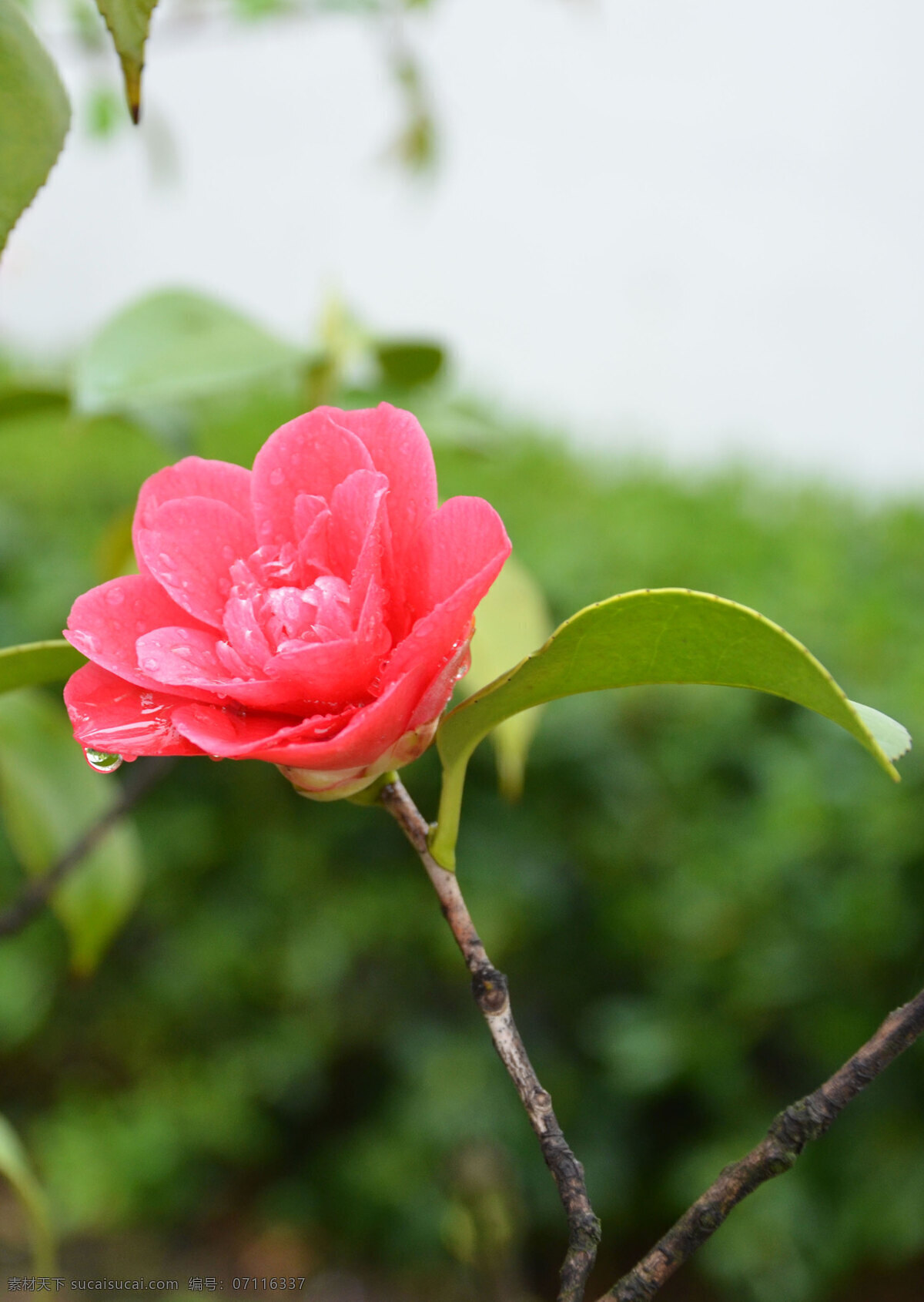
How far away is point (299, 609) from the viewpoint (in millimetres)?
271

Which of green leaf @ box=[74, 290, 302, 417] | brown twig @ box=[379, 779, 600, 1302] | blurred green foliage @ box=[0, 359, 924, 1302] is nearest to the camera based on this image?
brown twig @ box=[379, 779, 600, 1302]

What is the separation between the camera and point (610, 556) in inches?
58.7

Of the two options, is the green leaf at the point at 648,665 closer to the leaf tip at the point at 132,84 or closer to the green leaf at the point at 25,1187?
the leaf tip at the point at 132,84

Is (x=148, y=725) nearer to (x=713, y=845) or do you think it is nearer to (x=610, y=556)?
(x=713, y=845)

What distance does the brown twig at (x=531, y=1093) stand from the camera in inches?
9.3

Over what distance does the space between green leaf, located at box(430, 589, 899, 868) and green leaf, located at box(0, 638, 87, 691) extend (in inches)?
4.9

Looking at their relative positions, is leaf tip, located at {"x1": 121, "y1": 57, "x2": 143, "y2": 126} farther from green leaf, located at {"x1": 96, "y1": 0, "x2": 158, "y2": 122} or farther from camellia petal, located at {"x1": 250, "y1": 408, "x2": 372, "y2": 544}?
camellia petal, located at {"x1": 250, "y1": 408, "x2": 372, "y2": 544}

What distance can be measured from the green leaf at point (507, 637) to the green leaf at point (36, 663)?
0.64 feet

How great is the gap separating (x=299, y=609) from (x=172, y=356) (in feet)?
1.02

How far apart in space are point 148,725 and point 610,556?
1.26 metres

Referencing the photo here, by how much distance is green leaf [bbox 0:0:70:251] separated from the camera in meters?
0.34

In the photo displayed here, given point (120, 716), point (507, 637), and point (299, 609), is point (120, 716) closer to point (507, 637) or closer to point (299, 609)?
point (299, 609)

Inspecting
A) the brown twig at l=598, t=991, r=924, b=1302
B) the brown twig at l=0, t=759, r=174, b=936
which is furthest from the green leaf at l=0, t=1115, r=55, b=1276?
the brown twig at l=598, t=991, r=924, b=1302

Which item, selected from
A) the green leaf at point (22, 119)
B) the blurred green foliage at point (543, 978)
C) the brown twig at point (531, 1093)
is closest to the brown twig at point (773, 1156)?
the brown twig at point (531, 1093)
